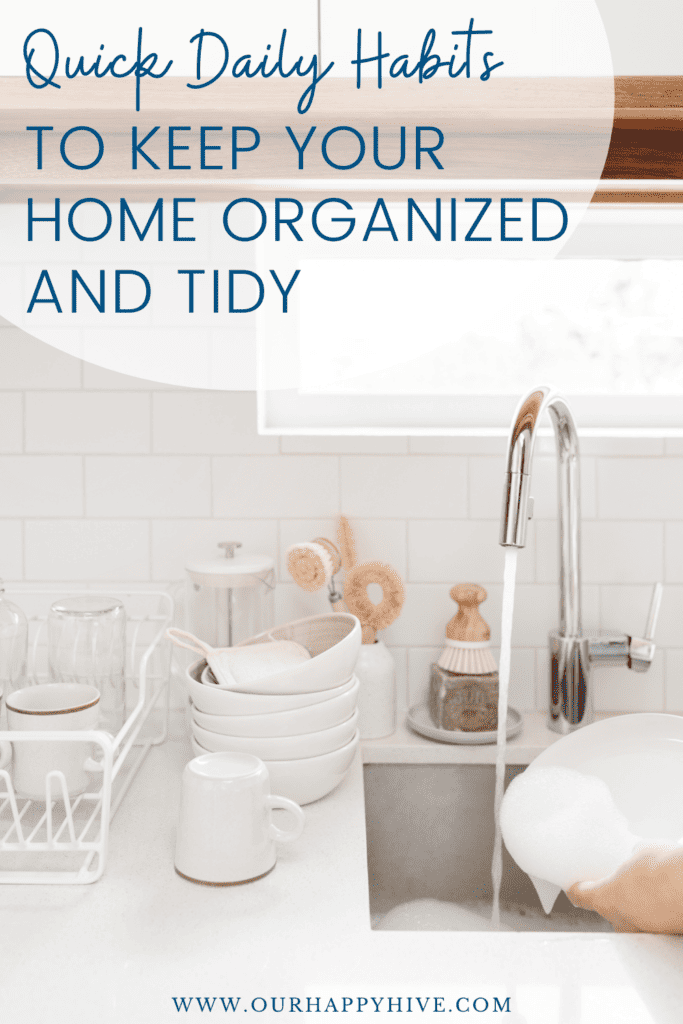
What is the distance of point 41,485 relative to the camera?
1188 mm

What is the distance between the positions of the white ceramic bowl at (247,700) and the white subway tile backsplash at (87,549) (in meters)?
0.37

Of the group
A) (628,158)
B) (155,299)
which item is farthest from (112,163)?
(628,158)

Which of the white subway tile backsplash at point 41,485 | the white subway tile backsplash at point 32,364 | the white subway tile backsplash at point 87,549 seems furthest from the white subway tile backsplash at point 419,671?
the white subway tile backsplash at point 32,364

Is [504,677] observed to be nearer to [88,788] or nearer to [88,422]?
[88,788]

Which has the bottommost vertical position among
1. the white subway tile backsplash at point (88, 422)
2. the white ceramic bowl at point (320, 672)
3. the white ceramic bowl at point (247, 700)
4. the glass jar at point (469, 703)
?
the glass jar at point (469, 703)

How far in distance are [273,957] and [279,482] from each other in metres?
0.69

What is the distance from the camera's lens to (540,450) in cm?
117

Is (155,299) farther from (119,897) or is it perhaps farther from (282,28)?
(119,897)

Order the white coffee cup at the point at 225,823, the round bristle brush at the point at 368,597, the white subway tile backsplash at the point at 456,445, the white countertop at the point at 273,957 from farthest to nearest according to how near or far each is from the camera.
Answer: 1. the white subway tile backsplash at the point at 456,445
2. the round bristle brush at the point at 368,597
3. the white coffee cup at the point at 225,823
4. the white countertop at the point at 273,957

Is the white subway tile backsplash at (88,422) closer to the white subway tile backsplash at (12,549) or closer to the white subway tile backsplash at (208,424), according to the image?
the white subway tile backsplash at (208,424)

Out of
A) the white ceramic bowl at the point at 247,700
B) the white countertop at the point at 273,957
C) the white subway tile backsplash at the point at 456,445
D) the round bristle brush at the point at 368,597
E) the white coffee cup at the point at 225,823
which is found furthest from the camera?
the white subway tile backsplash at the point at 456,445

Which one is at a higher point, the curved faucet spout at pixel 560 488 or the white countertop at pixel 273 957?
the curved faucet spout at pixel 560 488

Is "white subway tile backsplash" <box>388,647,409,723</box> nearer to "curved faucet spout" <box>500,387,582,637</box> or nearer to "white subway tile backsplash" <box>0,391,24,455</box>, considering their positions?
"curved faucet spout" <box>500,387,582,637</box>

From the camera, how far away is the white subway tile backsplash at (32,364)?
117 centimetres
